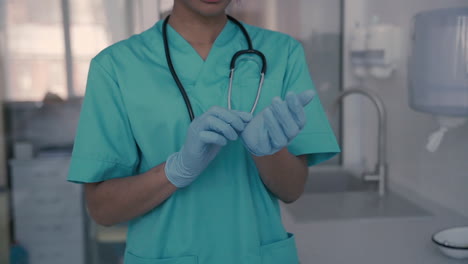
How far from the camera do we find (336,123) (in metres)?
1.87

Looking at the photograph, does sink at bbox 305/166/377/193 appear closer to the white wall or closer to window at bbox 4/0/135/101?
the white wall

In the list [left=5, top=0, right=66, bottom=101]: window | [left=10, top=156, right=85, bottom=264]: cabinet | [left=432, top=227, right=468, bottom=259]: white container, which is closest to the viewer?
[left=432, top=227, right=468, bottom=259]: white container

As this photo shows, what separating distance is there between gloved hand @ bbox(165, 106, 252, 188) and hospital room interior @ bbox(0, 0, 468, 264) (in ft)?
1.36

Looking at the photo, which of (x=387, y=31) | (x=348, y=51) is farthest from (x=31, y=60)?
(x=387, y=31)

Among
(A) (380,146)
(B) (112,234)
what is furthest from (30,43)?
(A) (380,146)

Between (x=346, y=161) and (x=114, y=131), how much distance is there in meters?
1.25

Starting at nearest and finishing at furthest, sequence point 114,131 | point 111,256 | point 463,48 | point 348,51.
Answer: point 114,131 < point 463,48 < point 348,51 < point 111,256

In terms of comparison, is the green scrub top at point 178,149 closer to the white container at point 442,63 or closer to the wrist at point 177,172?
the wrist at point 177,172

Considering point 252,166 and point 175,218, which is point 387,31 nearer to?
point 252,166

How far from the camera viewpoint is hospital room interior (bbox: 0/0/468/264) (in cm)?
104

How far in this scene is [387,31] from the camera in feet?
4.82

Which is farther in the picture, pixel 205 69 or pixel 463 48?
pixel 463 48

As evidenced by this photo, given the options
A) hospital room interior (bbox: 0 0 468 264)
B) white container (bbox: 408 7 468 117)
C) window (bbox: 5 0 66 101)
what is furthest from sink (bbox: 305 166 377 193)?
window (bbox: 5 0 66 101)

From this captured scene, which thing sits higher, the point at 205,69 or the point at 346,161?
the point at 205,69
